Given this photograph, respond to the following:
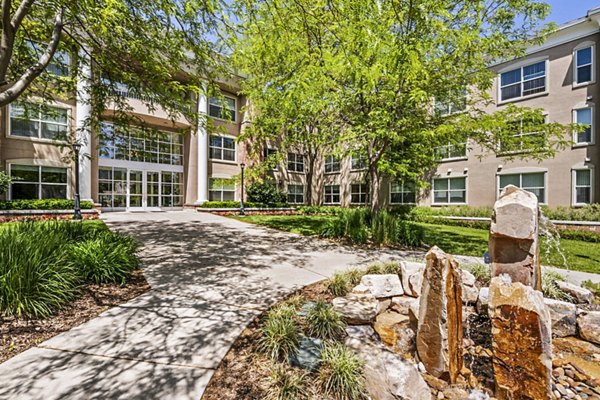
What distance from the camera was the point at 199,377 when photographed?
2607mm

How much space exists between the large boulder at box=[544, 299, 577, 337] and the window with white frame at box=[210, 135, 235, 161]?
69.9 ft

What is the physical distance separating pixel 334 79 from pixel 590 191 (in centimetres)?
1783

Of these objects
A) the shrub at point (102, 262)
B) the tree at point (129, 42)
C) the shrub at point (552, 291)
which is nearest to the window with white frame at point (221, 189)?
the tree at point (129, 42)

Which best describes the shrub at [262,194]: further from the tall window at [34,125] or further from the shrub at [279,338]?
the shrub at [279,338]

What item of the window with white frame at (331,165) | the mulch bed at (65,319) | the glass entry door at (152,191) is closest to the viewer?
the mulch bed at (65,319)

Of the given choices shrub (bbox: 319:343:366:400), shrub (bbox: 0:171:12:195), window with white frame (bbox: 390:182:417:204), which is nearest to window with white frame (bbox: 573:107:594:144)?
window with white frame (bbox: 390:182:417:204)

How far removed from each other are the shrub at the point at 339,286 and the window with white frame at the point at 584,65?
70.1ft

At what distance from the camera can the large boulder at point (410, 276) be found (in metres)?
4.56

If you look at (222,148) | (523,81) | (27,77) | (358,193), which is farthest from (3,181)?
(523,81)

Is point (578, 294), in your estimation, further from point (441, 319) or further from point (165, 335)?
point (165, 335)

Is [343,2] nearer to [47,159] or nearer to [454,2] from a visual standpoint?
[454,2]

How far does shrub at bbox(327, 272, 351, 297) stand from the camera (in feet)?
15.9

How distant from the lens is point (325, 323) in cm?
347

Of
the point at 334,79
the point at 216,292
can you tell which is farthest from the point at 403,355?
the point at 334,79
